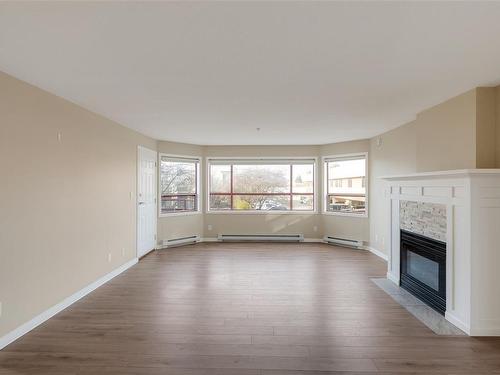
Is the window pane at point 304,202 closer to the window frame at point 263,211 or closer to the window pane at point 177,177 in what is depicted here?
the window frame at point 263,211

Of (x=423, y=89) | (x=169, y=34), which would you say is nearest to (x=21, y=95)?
(x=169, y=34)

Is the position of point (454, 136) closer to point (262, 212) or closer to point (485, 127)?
point (485, 127)

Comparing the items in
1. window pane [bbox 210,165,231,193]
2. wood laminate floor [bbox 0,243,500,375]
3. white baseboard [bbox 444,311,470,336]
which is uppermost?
window pane [bbox 210,165,231,193]

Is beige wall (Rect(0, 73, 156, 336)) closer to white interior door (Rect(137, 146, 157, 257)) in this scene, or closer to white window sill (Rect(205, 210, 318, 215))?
white interior door (Rect(137, 146, 157, 257))

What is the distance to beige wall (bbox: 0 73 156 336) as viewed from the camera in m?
2.67

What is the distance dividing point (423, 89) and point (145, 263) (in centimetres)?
492

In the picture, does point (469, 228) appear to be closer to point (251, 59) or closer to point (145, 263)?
point (251, 59)

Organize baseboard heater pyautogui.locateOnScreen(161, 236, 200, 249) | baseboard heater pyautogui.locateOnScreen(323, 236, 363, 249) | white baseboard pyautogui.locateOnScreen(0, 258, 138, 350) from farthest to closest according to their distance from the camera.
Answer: baseboard heater pyautogui.locateOnScreen(161, 236, 200, 249), baseboard heater pyautogui.locateOnScreen(323, 236, 363, 249), white baseboard pyautogui.locateOnScreen(0, 258, 138, 350)

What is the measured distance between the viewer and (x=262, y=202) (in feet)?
24.2

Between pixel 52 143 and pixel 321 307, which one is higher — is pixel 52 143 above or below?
above

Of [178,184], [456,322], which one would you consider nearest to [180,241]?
[178,184]

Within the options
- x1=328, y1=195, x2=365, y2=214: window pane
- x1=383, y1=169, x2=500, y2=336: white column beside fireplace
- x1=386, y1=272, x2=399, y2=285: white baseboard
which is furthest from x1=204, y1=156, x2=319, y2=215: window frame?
x1=383, y1=169, x2=500, y2=336: white column beside fireplace

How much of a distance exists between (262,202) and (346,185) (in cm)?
203

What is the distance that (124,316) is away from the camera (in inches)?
125
